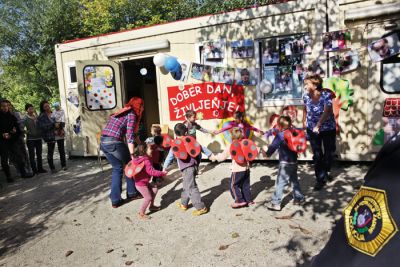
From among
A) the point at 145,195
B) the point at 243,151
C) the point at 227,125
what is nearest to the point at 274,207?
the point at 243,151

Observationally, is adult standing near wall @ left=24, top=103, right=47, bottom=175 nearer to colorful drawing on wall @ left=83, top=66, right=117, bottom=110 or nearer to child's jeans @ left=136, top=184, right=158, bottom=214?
colorful drawing on wall @ left=83, top=66, right=117, bottom=110

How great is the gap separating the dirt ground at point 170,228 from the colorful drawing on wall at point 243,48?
8.99 feet

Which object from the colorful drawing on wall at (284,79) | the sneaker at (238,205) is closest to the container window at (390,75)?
the colorful drawing on wall at (284,79)

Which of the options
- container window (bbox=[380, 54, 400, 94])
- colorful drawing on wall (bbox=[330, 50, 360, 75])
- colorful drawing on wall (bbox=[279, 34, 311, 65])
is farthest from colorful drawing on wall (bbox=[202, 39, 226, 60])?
container window (bbox=[380, 54, 400, 94])

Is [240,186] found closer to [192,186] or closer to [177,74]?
[192,186]

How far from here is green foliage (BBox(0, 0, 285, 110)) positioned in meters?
21.5

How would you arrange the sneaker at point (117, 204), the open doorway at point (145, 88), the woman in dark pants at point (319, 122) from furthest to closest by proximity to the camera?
the open doorway at point (145, 88) < the sneaker at point (117, 204) < the woman in dark pants at point (319, 122)

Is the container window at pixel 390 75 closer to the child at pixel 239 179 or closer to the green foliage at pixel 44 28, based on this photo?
the child at pixel 239 179

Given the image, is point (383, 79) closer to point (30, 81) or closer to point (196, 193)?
point (196, 193)

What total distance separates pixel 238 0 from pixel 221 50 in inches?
766

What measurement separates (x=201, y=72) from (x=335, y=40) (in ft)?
9.58

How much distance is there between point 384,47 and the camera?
5875 mm

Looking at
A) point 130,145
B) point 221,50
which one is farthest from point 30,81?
point 130,145

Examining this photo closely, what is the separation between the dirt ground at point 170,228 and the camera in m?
3.65
